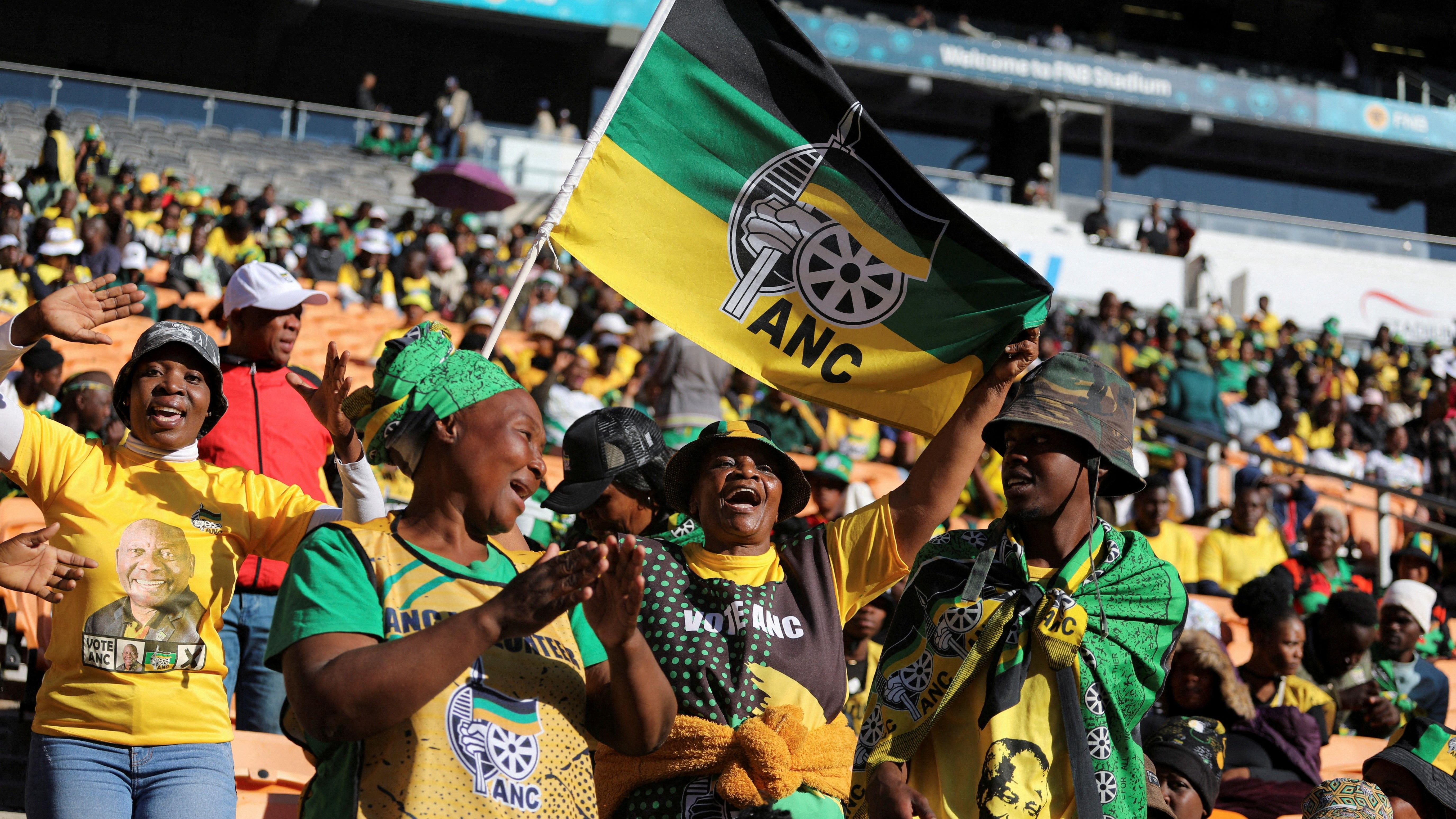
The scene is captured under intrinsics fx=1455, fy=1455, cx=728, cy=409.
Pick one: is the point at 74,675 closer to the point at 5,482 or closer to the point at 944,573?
the point at 944,573

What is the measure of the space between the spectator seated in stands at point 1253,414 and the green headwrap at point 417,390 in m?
12.0

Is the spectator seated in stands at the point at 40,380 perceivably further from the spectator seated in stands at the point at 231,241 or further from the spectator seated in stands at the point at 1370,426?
the spectator seated in stands at the point at 1370,426

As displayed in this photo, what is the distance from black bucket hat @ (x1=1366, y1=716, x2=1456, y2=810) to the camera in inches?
161

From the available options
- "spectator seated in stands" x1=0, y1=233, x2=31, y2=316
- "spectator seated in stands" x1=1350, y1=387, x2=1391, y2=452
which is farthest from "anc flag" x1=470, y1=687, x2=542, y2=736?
"spectator seated in stands" x1=1350, y1=387, x2=1391, y2=452

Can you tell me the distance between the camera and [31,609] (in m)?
5.88

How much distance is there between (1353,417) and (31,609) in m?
12.7

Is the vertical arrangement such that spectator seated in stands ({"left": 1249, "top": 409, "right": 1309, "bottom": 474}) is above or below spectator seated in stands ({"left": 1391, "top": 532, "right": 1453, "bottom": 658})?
above

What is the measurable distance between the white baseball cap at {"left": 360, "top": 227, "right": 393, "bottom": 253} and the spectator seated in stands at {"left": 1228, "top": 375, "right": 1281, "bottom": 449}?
8.54 m

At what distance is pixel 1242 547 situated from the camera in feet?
29.8

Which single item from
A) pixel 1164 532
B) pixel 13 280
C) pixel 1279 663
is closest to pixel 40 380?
pixel 13 280

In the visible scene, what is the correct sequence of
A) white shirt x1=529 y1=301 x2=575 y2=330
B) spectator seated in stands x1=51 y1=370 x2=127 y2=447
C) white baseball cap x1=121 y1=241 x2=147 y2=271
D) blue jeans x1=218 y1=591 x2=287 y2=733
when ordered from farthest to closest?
white shirt x1=529 y1=301 x2=575 y2=330 → white baseball cap x1=121 y1=241 x2=147 y2=271 → spectator seated in stands x1=51 y1=370 x2=127 y2=447 → blue jeans x1=218 y1=591 x2=287 y2=733

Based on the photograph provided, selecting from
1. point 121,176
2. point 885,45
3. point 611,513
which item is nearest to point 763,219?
point 611,513

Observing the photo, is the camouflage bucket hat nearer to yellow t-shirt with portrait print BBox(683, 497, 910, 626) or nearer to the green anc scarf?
the green anc scarf

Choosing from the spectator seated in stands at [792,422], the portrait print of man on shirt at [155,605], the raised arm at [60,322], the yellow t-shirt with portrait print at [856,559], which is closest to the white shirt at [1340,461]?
the spectator seated in stands at [792,422]
